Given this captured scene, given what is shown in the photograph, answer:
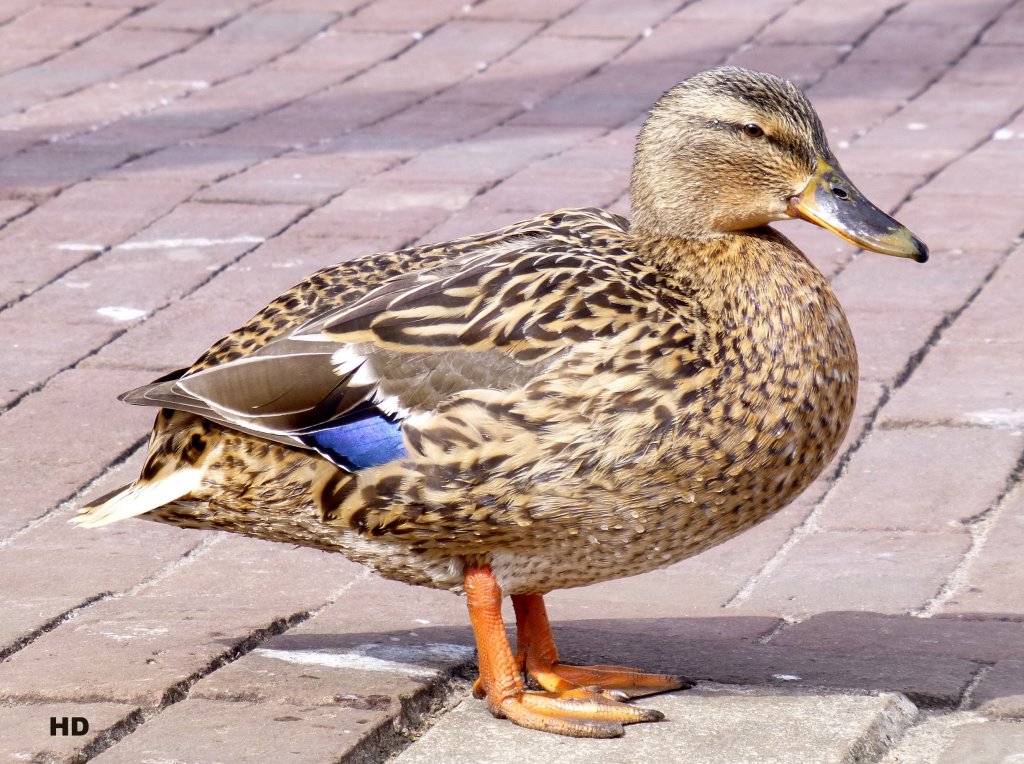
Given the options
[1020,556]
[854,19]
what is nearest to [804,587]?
[1020,556]

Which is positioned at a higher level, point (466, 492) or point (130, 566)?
point (466, 492)

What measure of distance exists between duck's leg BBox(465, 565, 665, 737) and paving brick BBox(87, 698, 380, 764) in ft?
0.71

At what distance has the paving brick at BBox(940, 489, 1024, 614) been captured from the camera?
12.3 ft

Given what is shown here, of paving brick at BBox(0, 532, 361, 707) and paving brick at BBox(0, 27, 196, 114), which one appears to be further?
paving brick at BBox(0, 27, 196, 114)

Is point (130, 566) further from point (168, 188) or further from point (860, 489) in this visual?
point (168, 188)

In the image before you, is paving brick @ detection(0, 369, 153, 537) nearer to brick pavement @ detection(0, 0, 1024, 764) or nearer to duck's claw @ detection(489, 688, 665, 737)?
brick pavement @ detection(0, 0, 1024, 764)

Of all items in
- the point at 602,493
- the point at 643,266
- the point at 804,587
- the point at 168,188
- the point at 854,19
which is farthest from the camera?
the point at 854,19

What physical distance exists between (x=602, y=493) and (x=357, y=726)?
0.60 m

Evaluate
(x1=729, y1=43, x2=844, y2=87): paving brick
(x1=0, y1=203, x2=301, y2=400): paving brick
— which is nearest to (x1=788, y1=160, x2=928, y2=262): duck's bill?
(x1=0, y1=203, x2=301, y2=400): paving brick

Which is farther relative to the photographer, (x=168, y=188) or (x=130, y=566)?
(x=168, y=188)

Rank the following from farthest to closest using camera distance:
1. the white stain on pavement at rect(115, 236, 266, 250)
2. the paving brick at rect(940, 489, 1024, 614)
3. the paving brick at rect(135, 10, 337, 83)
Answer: the paving brick at rect(135, 10, 337, 83)
the white stain on pavement at rect(115, 236, 266, 250)
the paving brick at rect(940, 489, 1024, 614)

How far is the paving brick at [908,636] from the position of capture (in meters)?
3.51

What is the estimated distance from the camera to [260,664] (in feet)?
11.1

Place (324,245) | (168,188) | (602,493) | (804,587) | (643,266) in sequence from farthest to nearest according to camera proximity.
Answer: (168,188)
(324,245)
(804,587)
(643,266)
(602,493)
